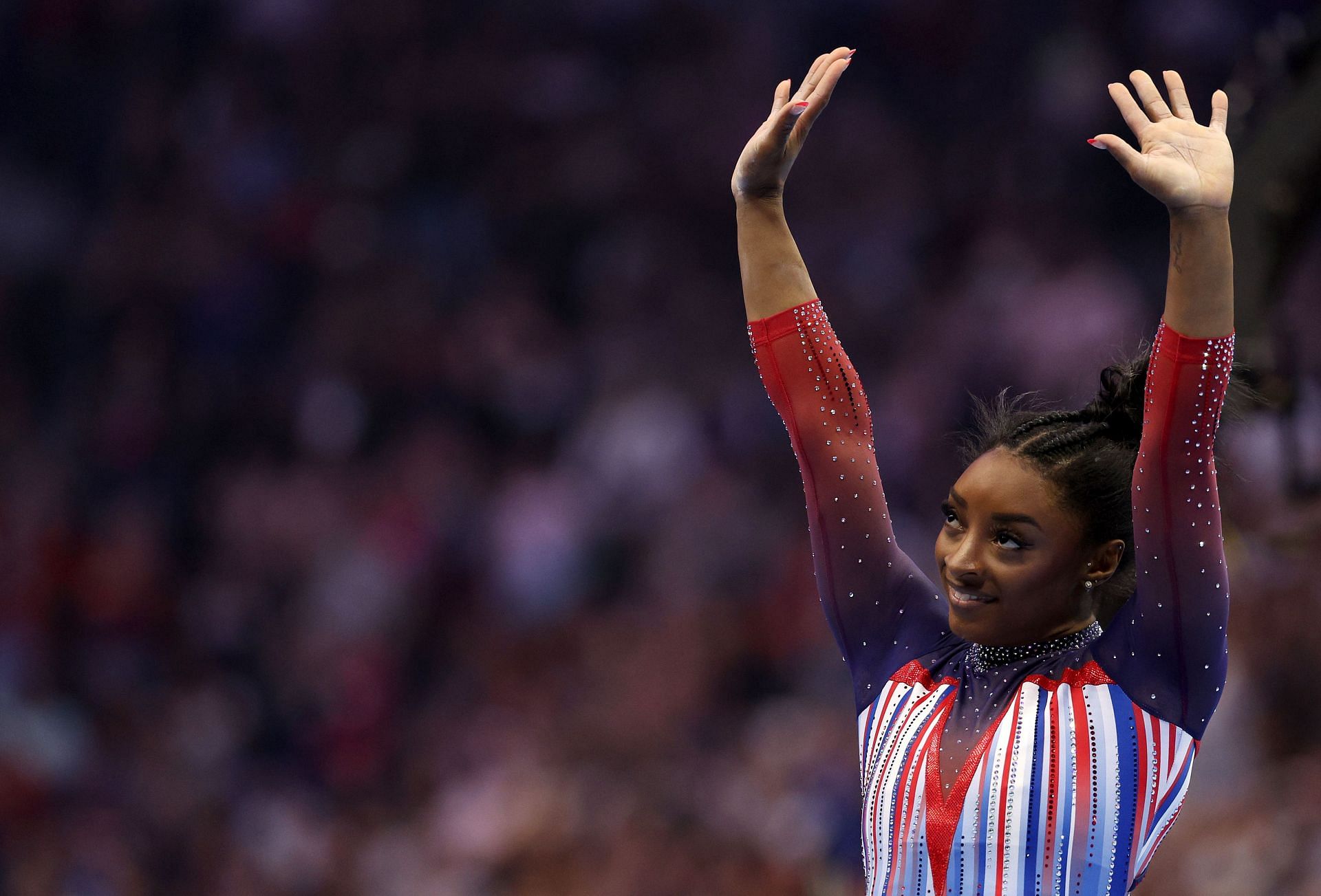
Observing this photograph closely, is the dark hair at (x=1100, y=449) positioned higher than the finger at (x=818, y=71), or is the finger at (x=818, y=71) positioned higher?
the finger at (x=818, y=71)

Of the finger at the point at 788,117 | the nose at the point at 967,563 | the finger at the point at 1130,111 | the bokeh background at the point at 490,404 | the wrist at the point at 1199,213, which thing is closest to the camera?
the wrist at the point at 1199,213

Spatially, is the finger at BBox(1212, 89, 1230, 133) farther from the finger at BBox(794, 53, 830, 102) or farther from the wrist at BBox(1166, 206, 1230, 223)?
the finger at BBox(794, 53, 830, 102)

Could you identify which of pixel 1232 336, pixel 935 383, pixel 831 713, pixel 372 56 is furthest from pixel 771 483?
pixel 1232 336

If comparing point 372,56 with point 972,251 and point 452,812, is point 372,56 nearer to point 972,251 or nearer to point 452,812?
point 972,251

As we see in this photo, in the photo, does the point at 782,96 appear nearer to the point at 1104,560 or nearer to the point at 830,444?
the point at 830,444

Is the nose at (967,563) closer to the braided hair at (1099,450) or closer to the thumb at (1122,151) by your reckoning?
the braided hair at (1099,450)

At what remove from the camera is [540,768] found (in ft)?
16.7

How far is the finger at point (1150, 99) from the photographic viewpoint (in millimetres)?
1801

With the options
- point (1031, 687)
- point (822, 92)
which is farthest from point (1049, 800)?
point (822, 92)

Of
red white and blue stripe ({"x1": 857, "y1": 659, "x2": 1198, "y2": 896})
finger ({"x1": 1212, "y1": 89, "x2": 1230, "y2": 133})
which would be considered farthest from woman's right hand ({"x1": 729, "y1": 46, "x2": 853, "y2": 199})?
red white and blue stripe ({"x1": 857, "y1": 659, "x2": 1198, "y2": 896})

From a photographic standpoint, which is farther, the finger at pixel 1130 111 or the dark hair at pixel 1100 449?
the dark hair at pixel 1100 449

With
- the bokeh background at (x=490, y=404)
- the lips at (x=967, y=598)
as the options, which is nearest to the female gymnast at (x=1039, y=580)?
the lips at (x=967, y=598)

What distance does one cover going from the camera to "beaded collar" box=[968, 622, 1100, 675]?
192 centimetres

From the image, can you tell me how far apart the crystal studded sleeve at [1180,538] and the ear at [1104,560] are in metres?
0.10
